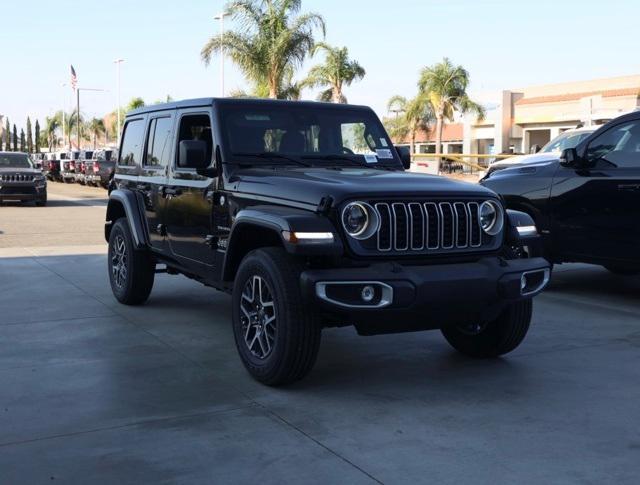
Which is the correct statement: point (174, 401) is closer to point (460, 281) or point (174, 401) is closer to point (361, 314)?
point (361, 314)

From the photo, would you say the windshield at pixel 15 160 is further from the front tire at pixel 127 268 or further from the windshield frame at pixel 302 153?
the windshield frame at pixel 302 153

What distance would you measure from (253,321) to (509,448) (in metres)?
1.86

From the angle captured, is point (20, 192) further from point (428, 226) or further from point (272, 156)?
point (428, 226)

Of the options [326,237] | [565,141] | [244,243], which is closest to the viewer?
[326,237]

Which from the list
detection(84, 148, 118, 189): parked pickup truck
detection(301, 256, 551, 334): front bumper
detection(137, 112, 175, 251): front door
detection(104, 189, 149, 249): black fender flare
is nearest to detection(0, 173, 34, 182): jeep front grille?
detection(84, 148, 118, 189): parked pickup truck

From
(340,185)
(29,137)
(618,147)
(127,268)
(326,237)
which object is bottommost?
(127,268)

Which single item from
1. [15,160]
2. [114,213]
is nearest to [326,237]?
[114,213]

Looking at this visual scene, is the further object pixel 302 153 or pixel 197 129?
pixel 197 129

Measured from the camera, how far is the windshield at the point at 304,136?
19.9 ft

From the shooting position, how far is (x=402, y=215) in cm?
488

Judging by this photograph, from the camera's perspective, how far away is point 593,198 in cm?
800

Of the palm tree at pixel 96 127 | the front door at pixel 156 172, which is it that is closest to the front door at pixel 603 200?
the front door at pixel 156 172

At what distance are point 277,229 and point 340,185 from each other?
0.48 metres

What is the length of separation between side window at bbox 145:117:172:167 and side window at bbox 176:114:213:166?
263 mm
